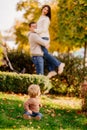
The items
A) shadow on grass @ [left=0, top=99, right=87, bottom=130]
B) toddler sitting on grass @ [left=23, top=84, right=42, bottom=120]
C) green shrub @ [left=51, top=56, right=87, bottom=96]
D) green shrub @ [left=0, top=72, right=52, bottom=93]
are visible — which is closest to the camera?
shadow on grass @ [left=0, top=99, right=87, bottom=130]

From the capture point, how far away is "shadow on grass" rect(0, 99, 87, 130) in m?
9.26

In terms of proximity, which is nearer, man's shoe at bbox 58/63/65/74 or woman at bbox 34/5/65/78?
woman at bbox 34/5/65/78

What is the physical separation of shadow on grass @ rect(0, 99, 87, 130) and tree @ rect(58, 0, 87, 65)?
5.16 m

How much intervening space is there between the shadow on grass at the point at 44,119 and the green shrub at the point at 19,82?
242 centimetres

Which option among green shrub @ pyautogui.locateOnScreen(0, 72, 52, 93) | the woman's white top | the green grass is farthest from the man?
the green grass

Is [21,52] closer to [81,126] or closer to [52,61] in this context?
[52,61]

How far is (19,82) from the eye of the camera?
47.3 feet

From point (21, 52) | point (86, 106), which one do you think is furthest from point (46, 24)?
point (86, 106)

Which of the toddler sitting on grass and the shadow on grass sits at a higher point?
the toddler sitting on grass

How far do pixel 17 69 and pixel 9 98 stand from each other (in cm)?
509

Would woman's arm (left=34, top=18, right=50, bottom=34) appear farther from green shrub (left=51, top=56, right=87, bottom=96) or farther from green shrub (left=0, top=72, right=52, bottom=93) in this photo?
green shrub (left=51, top=56, right=87, bottom=96)

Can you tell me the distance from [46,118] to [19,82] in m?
4.37

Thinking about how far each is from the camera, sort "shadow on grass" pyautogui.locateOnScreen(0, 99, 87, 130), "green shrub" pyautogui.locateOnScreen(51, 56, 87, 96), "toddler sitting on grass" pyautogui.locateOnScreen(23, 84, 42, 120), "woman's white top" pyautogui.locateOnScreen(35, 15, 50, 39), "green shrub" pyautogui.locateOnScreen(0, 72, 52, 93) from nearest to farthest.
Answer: "shadow on grass" pyautogui.locateOnScreen(0, 99, 87, 130) → "toddler sitting on grass" pyautogui.locateOnScreen(23, 84, 42, 120) → "green shrub" pyautogui.locateOnScreen(0, 72, 52, 93) → "woman's white top" pyautogui.locateOnScreen(35, 15, 50, 39) → "green shrub" pyautogui.locateOnScreen(51, 56, 87, 96)

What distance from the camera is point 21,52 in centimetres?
1788
